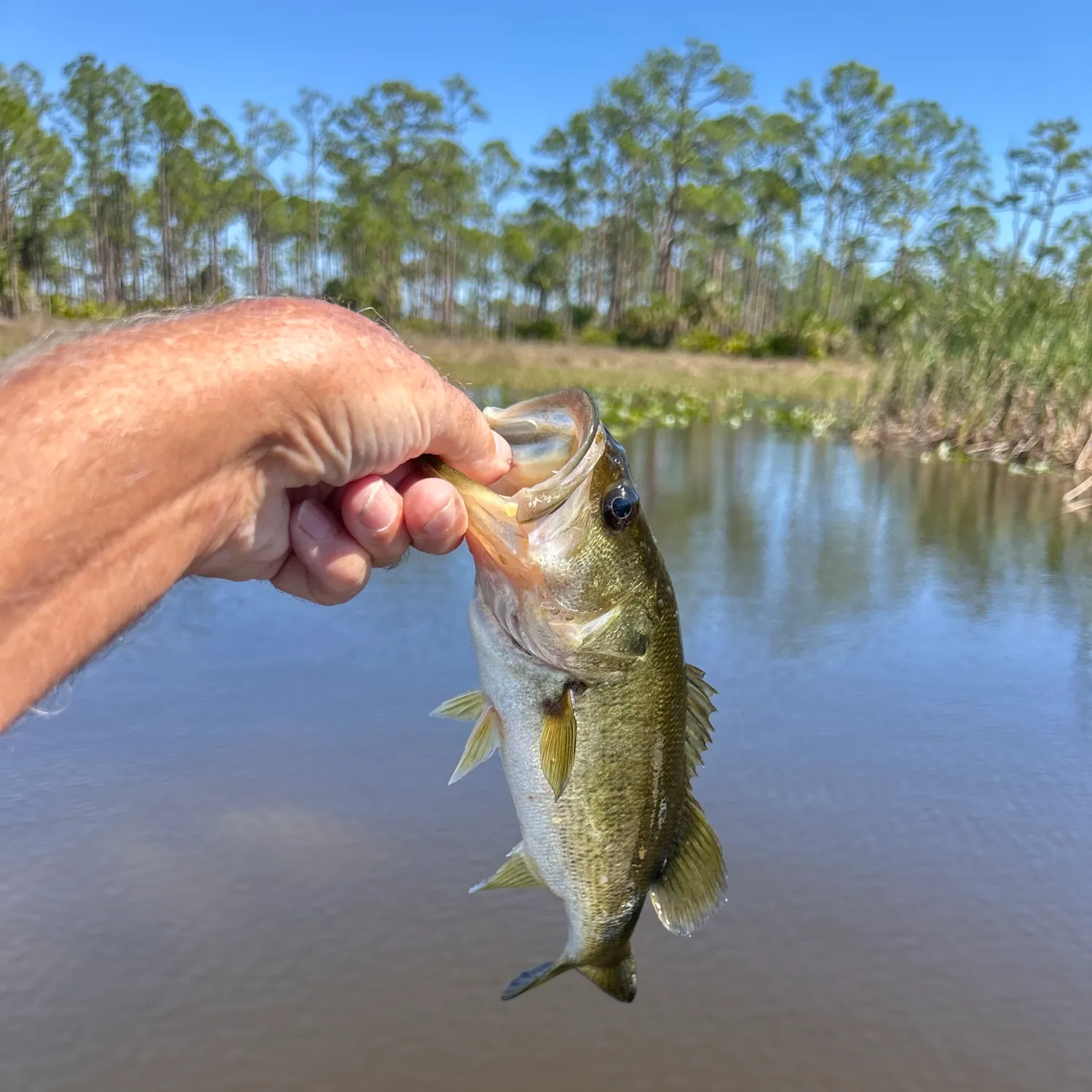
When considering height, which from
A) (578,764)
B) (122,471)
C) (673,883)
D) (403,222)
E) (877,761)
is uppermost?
(403,222)

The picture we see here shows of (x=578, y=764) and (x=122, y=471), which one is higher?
(x=122, y=471)

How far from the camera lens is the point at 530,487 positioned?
1.80 meters

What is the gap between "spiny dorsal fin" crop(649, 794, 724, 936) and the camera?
1.94 m

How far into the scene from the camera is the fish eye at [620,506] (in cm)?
174

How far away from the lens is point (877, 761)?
422cm

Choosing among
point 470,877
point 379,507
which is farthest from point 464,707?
point 470,877

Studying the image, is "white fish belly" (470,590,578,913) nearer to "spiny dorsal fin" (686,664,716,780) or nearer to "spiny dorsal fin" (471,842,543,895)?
"spiny dorsal fin" (471,842,543,895)

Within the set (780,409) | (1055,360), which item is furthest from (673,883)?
(780,409)

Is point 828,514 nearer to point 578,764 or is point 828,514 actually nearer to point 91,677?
point 91,677

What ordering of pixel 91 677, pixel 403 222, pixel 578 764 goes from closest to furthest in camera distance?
pixel 578 764
pixel 91 677
pixel 403 222

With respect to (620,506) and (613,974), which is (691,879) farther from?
(620,506)

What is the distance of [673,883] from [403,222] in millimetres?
44304

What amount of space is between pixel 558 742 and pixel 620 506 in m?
0.43

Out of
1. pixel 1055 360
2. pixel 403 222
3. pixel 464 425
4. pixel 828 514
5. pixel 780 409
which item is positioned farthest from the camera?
pixel 403 222
